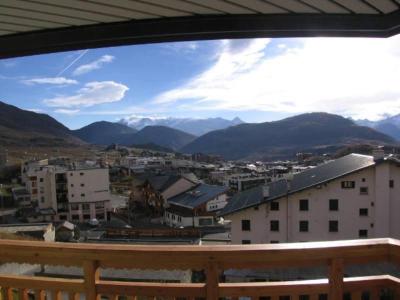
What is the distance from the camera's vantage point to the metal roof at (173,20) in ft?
7.52

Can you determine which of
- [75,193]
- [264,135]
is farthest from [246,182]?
[264,135]

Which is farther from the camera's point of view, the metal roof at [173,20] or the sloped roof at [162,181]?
the sloped roof at [162,181]

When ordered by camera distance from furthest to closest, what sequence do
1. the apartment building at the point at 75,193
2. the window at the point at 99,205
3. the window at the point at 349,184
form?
1. the window at the point at 99,205
2. the apartment building at the point at 75,193
3. the window at the point at 349,184

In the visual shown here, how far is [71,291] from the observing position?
181 cm

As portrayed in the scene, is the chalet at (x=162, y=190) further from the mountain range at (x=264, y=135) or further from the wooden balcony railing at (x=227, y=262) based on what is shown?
the mountain range at (x=264, y=135)

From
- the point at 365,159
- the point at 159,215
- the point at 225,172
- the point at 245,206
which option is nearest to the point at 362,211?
the point at 365,159

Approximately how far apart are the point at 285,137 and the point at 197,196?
139434 millimetres

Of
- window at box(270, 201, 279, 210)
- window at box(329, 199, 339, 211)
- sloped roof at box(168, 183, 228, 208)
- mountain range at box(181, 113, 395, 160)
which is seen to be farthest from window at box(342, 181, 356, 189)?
mountain range at box(181, 113, 395, 160)

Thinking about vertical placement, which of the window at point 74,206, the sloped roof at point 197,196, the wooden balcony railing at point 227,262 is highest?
the wooden balcony railing at point 227,262

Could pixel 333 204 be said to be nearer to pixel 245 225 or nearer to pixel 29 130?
pixel 245 225

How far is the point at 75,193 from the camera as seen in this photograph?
3177 centimetres

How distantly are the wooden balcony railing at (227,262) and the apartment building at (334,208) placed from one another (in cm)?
1294

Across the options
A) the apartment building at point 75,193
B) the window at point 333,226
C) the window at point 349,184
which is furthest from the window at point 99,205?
the window at point 349,184

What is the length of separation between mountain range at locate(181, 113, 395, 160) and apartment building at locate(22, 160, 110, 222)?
4237 inches
